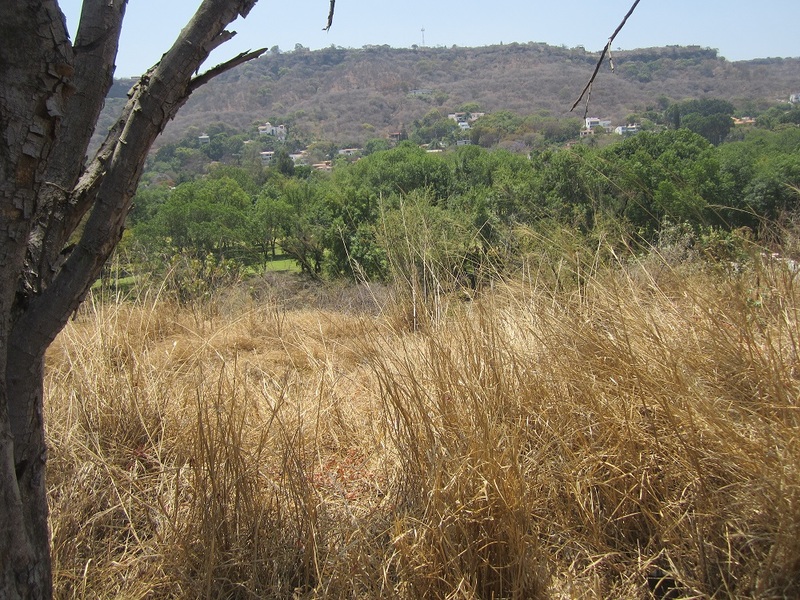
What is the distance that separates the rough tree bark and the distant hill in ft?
263

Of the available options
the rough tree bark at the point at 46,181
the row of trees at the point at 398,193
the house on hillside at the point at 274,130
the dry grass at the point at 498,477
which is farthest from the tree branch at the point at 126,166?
the house on hillside at the point at 274,130

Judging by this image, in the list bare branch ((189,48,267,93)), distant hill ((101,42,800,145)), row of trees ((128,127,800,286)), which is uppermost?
distant hill ((101,42,800,145))

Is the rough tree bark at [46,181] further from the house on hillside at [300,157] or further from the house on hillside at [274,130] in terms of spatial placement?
the house on hillside at [274,130]

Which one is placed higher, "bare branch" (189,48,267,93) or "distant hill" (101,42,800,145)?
"distant hill" (101,42,800,145)

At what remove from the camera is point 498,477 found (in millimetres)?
1686

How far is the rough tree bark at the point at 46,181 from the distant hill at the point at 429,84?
8020 centimetres

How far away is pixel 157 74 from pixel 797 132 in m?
28.7

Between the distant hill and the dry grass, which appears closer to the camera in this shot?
the dry grass

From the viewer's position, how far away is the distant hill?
3108 inches

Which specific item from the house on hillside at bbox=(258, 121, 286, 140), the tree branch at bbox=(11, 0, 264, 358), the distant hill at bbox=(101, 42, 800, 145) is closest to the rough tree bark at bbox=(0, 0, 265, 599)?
the tree branch at bbox=(11, 0, 264, 358)

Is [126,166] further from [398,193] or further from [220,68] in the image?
[398,193]

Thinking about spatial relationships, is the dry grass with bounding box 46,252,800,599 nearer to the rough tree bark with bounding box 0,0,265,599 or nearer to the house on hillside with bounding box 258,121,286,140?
the rough tree bark with bounding box 0,0,265,599

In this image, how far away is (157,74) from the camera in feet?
4.69

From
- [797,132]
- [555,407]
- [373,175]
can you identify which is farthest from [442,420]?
[373,175]
